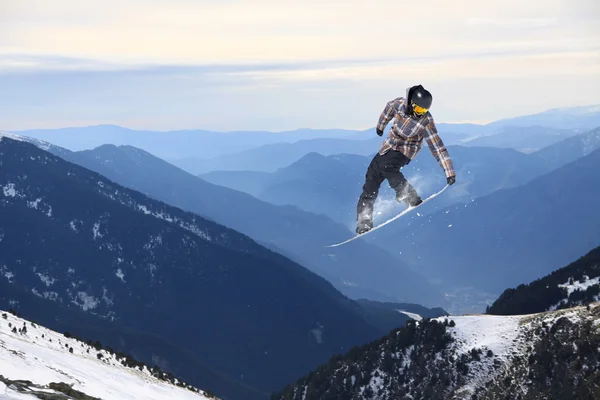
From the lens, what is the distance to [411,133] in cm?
2286

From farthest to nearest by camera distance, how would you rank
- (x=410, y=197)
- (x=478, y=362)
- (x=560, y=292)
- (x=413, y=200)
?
1. (x=560, y=292)
2. (x=478, y=362)
3. (x=410, y=197)
4. (x=413, y=200)

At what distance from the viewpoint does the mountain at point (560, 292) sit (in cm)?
15300

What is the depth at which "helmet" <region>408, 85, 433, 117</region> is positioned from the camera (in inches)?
788

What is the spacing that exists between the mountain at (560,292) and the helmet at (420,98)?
463ft

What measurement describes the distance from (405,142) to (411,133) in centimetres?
97

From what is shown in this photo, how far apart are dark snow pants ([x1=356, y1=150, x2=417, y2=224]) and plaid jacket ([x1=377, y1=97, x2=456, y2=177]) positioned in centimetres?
67

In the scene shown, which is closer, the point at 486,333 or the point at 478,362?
the point at 478,362

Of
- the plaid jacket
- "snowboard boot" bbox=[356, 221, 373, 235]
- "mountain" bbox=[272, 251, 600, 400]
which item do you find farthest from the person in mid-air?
"mountain" bbox=[272, 251, 600, 400]

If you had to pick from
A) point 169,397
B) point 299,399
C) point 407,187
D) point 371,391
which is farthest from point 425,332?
point 407,187

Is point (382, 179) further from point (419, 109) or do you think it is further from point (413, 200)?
point (419, 109)

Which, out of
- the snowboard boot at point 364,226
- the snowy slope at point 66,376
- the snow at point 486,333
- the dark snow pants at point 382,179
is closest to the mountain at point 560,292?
the snow at point 486,333

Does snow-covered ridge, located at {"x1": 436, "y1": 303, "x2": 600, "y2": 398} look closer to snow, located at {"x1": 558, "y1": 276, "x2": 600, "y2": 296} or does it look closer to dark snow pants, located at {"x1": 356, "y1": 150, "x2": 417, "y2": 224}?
dark snow pants, located at {"x1": 356, "y1": 150, "x2": 417, "y2": 224}

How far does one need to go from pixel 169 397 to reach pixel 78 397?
54.3 feet

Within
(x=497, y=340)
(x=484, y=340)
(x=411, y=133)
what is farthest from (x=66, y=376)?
(x=484, y=340)
